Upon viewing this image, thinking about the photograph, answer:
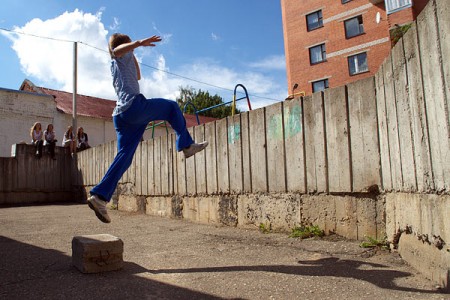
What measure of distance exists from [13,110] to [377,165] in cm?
2334

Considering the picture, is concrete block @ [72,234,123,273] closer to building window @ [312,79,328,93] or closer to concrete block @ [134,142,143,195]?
concrete block @ [134,142,143,195]

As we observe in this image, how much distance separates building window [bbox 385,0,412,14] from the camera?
25.1 metres

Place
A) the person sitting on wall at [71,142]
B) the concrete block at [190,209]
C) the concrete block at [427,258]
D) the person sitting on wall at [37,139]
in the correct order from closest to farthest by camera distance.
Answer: the concrete block at [427,258]
the concrete block at [190,209]
the person sitting on wall at [37,139]
the person sitting on wall at [71,142]

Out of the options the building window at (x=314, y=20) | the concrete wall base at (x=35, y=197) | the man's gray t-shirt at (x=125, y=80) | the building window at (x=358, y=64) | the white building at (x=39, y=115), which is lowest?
the concrete wall base at (x=35, y=197)

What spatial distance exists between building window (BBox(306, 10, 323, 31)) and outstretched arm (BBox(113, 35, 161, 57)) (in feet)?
99.4

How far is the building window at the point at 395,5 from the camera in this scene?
25141 mm

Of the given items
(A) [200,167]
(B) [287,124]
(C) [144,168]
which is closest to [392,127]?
(B) [287,124]

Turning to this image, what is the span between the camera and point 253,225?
538 centimetres

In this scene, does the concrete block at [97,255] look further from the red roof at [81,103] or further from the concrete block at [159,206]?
the red roof at [81,103]

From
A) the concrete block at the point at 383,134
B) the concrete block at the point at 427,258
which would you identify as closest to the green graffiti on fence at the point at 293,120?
the concrete block at the point at 383,134

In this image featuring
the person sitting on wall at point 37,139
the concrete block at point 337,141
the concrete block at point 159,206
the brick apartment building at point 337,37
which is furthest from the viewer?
the brick apartment building at point 337,37

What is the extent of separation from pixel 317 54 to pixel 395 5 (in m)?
7.14

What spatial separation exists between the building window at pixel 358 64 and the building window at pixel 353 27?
179 centimetres

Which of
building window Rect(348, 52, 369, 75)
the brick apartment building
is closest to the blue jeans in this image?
the brick apartment building
